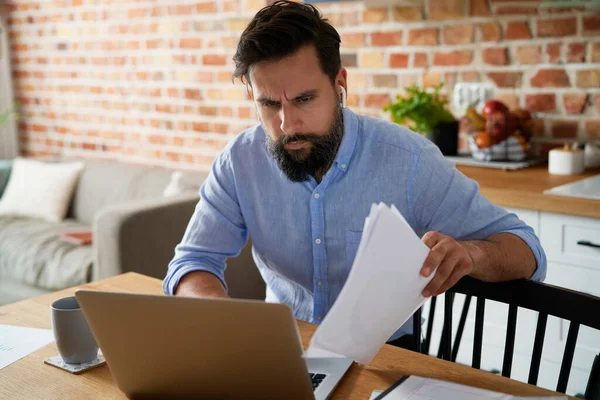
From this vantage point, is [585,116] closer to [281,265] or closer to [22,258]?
[281,265]

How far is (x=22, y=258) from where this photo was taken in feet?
10.6

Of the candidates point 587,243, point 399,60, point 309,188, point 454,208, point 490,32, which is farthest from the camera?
point 399,60

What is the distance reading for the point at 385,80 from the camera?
299 centimetres

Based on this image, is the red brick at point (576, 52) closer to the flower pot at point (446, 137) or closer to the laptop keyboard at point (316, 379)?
the flower pot at point (446, 137)

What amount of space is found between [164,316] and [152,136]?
3.27 metres

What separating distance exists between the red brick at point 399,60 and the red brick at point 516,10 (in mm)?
441

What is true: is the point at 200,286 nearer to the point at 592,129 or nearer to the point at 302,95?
the point at 302,95

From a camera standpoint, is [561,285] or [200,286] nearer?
[200,286]

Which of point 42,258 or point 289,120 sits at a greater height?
point 289,120

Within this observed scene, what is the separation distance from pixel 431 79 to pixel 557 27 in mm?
542

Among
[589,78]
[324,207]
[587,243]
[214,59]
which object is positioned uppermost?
[214,59]

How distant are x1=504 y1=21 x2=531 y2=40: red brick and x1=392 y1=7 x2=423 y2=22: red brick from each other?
376 mm

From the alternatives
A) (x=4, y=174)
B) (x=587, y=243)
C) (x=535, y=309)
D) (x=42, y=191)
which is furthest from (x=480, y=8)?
(x=4, y=174)

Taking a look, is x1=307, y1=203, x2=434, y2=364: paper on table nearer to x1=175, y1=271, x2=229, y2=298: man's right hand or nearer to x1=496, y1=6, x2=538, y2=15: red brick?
x1=175, y1=271, x2=229, y2=298: man's right hand
